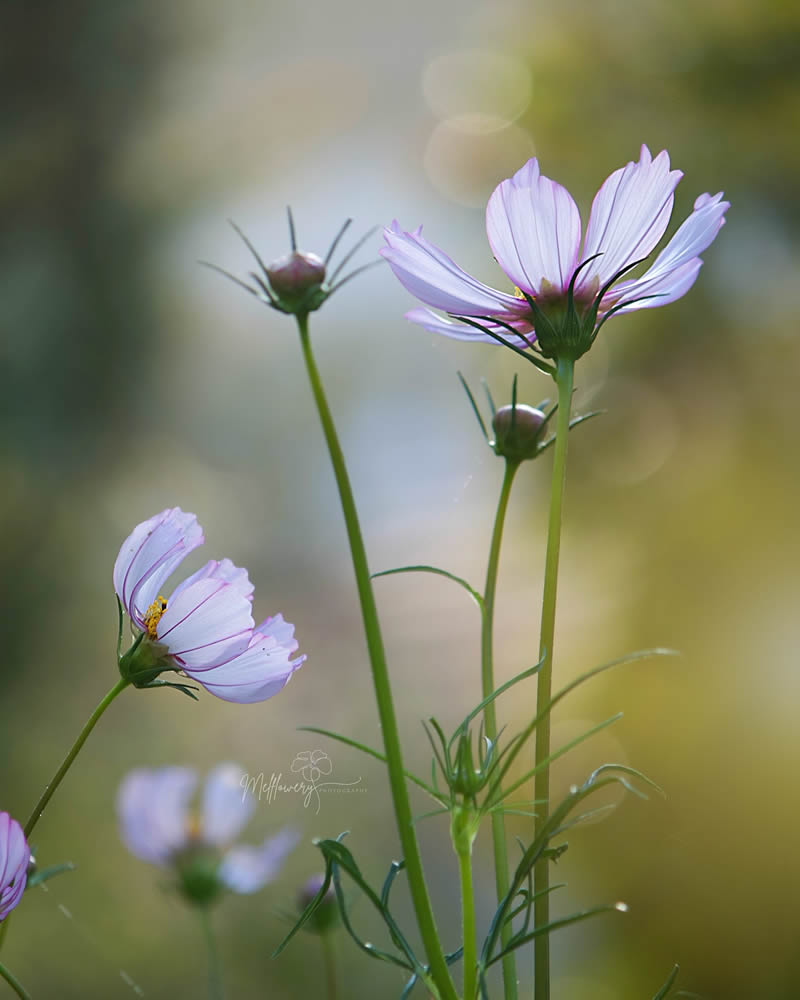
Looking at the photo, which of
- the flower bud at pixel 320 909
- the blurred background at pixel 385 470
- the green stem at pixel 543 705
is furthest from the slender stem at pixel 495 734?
the blurred background at pixel 385 470

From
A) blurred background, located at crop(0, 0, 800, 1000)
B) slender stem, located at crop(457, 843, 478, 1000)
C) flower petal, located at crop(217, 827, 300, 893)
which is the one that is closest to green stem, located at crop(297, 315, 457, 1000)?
slender stem, located at crop(457, 843, 478, 1000)

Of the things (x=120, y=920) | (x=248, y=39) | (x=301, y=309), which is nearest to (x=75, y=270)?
(x=248, y=39)

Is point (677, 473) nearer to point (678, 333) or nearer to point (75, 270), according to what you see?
point (678, 333)

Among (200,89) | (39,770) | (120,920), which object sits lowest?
(120,920)

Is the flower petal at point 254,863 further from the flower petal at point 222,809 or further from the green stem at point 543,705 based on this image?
the green stem at point 543,705

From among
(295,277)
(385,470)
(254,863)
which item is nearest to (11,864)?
(295,277)

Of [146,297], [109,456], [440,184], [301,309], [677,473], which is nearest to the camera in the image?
[301,309]

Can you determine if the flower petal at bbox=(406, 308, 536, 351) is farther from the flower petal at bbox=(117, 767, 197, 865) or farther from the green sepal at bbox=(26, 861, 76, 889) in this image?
the flower petal at bbox=(117, 767, 197, 865)

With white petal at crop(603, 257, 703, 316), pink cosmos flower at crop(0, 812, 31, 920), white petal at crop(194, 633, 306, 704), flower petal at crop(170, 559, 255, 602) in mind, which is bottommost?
pink cosmos flower at crop(0, 812, 31, 920)
